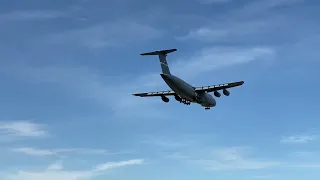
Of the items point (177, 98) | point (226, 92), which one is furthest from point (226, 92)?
point (177, 98)

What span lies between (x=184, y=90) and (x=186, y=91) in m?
0.75

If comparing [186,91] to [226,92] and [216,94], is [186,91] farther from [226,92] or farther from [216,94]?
[226,92]

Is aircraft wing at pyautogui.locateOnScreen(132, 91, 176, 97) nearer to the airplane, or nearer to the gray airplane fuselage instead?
the airplane

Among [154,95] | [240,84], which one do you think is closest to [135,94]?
[154,95]

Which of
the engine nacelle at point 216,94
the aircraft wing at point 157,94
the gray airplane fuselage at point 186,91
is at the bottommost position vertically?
the gray airplane fuselage at point 186,91

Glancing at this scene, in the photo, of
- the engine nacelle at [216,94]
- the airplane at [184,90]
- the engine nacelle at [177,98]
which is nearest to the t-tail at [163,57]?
the airplane at [184,90]

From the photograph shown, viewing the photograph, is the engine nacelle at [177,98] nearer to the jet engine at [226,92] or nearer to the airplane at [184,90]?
the airplane at [184,90]

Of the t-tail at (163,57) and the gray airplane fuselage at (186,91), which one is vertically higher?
the t-tail at (163,57)

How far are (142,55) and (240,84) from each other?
85.2 feet

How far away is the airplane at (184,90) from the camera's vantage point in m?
140

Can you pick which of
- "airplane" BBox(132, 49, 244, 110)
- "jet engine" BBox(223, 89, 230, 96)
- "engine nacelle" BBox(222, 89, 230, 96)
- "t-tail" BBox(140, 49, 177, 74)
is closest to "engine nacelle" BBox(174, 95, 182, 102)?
"airplane" BBox(132, 49, 244, 110)

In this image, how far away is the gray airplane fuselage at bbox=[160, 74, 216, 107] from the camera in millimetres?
138875

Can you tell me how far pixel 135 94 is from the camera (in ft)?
535

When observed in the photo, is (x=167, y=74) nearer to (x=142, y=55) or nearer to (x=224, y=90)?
(x=142, y=55)
